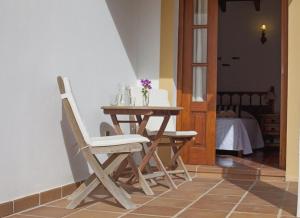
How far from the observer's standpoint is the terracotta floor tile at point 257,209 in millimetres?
3139

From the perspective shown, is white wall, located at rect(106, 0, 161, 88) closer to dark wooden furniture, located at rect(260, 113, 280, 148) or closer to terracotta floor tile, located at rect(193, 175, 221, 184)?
terracotta floor tile, located at rect(193, 175, 221, 184)

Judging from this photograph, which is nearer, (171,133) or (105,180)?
(105,180)

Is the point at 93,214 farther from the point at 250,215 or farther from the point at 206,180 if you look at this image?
the point at 206,180

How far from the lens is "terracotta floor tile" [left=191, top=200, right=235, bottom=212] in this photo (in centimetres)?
324

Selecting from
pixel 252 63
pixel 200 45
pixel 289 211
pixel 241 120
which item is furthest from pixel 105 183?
pixel 252 63

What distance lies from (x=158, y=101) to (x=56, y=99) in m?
1.61

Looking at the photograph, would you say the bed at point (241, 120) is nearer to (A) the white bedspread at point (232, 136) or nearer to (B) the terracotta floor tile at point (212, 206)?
(A) the white bedspread at point (232, 136)

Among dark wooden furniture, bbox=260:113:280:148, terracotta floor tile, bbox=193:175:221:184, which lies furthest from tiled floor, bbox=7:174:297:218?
dark wooden furniture, bbox=260:113:280:148

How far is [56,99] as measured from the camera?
11.6 ft

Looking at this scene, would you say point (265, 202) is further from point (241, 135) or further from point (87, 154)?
point (241, 135)

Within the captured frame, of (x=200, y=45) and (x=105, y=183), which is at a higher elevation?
(x=200, y=45)

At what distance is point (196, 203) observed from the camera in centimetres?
343

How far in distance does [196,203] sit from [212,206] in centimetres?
16

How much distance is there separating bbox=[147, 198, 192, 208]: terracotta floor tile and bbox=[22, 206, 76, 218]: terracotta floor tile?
0.68 metres
